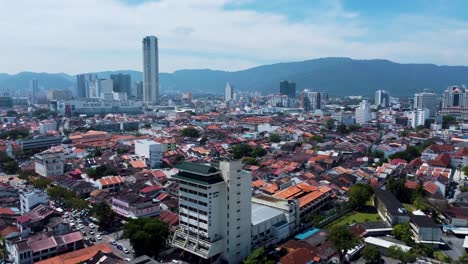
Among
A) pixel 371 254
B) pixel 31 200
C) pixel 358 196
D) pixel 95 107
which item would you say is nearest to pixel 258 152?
pixel 358 196

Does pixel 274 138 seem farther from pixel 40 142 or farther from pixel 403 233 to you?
pixel 403 233

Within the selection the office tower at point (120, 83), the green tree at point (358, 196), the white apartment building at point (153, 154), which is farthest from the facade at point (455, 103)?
the office tower at point (120, 83)

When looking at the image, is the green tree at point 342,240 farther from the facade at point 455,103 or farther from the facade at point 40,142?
the facade at point 455,103

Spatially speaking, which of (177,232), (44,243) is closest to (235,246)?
(177,232)

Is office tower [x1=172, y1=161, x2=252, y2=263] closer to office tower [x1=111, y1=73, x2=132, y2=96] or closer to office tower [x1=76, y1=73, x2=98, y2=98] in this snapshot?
office tower [x1=111, y1=73, x2=132, y2=96]

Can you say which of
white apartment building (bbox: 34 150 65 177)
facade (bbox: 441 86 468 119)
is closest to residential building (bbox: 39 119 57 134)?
white apartment building (bbox: 34 150 65 177)
